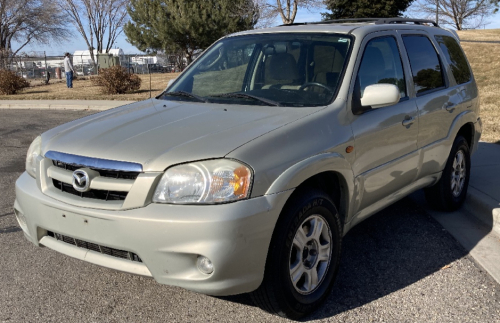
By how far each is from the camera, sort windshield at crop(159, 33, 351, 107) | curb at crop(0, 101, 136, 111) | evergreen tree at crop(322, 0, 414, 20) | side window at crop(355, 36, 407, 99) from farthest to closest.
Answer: evergreen tree at crop(322, 0, 414, 20) < curb at crop(0, 101, 136, 111) < side window at crop(355, 36, 407, 99) < windshield at crop(159, 33, 351, 107)

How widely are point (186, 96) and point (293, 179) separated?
156 cm

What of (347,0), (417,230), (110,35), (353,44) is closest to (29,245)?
(353,44)

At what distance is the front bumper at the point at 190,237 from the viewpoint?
2752mm

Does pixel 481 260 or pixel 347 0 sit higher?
pixel 347 0

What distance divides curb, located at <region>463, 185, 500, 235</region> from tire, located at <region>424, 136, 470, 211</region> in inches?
3.7

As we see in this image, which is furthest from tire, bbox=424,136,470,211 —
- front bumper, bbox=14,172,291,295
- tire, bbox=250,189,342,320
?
front bumper, bbox=14,172,291,295

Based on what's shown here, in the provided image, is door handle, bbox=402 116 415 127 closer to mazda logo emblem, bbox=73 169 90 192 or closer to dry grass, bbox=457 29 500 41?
mazda logo emblem, bbox=73 169 90 192

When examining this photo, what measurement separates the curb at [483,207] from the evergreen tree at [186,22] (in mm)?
32004

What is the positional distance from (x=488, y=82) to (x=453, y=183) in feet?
47.0

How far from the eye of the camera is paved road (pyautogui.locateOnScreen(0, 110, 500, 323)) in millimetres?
3348

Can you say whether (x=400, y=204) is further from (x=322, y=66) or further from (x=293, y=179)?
(x=293, y=179)

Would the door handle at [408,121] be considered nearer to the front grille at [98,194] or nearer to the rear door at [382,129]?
the rear door at [382,129]

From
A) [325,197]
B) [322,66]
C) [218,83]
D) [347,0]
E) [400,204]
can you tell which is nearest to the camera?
[325,197]

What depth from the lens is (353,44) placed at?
402cm
